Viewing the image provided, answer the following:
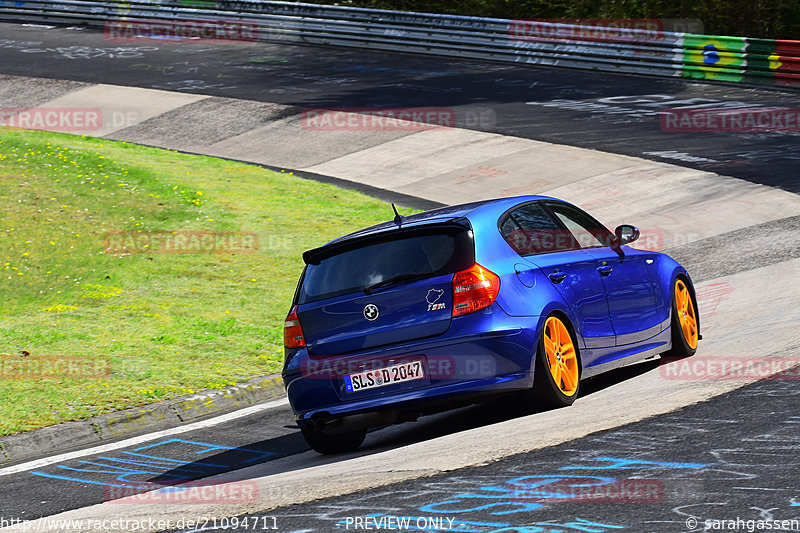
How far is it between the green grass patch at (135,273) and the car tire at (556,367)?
3552mm

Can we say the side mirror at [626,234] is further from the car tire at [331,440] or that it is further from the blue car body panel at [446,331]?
the car tire at [331,440]

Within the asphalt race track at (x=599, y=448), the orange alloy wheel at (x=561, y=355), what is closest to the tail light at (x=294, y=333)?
the asphalt race track at (x=599, y=448)

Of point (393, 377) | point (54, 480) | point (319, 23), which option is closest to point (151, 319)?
point (54, 480)

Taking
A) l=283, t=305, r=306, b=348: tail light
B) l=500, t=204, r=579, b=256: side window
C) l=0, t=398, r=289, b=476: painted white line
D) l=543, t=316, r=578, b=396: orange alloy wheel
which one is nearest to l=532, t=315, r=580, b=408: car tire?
l=543, t=316, r=578, b=396: orange alloy wheel

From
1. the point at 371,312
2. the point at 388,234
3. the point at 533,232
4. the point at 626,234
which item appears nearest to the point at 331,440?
the point at 371,312

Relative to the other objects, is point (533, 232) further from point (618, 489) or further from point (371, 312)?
point (618, 489)

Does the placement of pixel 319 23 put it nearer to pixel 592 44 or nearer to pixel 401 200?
pixel 592 44

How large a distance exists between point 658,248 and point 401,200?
5.10m

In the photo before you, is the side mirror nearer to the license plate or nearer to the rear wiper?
the rear wiper

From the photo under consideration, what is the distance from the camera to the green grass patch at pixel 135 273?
31.6 ft

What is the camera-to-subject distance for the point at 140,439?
27.3 ft

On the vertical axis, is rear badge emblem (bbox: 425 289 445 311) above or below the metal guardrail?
below

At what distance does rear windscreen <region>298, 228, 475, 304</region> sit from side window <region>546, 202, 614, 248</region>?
4.53ft

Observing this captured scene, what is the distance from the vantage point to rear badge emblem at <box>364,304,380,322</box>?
6.93 m
